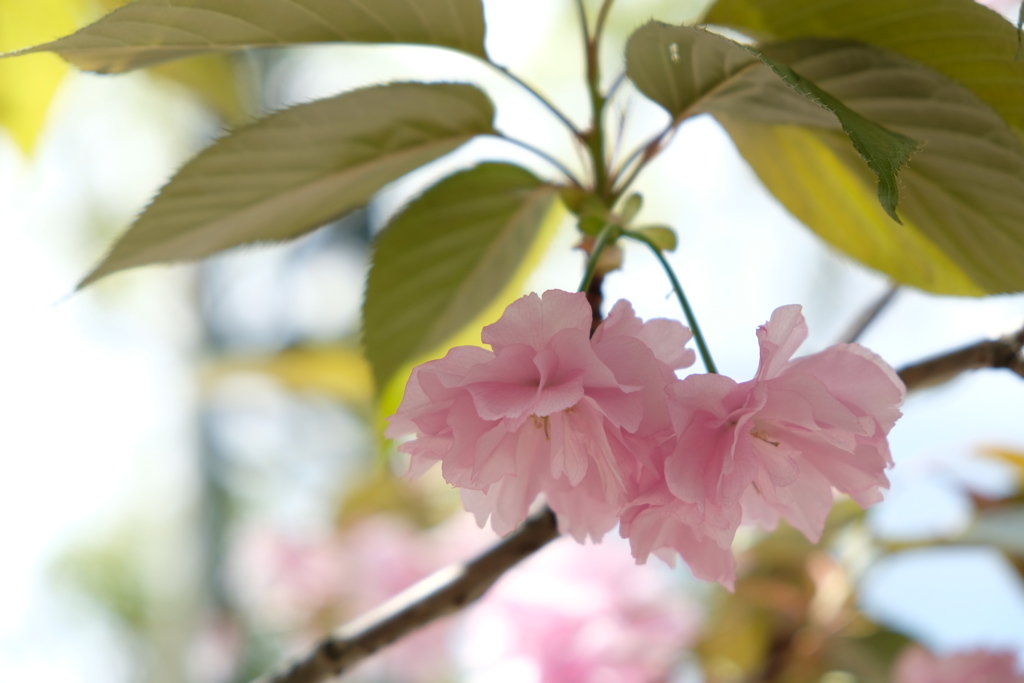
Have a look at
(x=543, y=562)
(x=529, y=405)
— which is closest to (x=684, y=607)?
(x=543, y=562)

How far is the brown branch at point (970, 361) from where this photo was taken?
1.18ft

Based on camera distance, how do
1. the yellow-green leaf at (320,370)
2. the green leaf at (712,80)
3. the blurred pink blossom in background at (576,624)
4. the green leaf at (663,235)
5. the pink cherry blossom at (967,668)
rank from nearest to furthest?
the green leaf at (712,80) < the green leaf at (663,235) < the pink cherry blossom at (967,668) < the blurred pink blossom in background at (576,624) < the yellow-green leaf at (320,370)

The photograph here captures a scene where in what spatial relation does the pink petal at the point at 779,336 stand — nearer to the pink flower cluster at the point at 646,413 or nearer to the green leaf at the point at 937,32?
the pink flower cluster at the point at 646,413

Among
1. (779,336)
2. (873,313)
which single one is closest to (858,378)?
(779,336)

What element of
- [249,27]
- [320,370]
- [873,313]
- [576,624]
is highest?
[249,27]

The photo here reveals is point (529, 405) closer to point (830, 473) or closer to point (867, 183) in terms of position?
point (830, 473)

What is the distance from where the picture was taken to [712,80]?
0.33 m

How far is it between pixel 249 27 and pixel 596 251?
0.56 ft

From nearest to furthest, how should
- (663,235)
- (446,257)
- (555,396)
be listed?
(555,396) → (663,235) → (446,257)

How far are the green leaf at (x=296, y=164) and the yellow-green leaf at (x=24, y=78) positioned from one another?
0.37 metres

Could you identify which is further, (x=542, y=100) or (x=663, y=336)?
(x=542, y=100)

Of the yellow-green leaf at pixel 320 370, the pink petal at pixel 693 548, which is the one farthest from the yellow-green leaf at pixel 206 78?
the pink petal at pixel 693 548

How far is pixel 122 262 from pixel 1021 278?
0.42m

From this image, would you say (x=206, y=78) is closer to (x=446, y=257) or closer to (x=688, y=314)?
(x=446, y=257)
